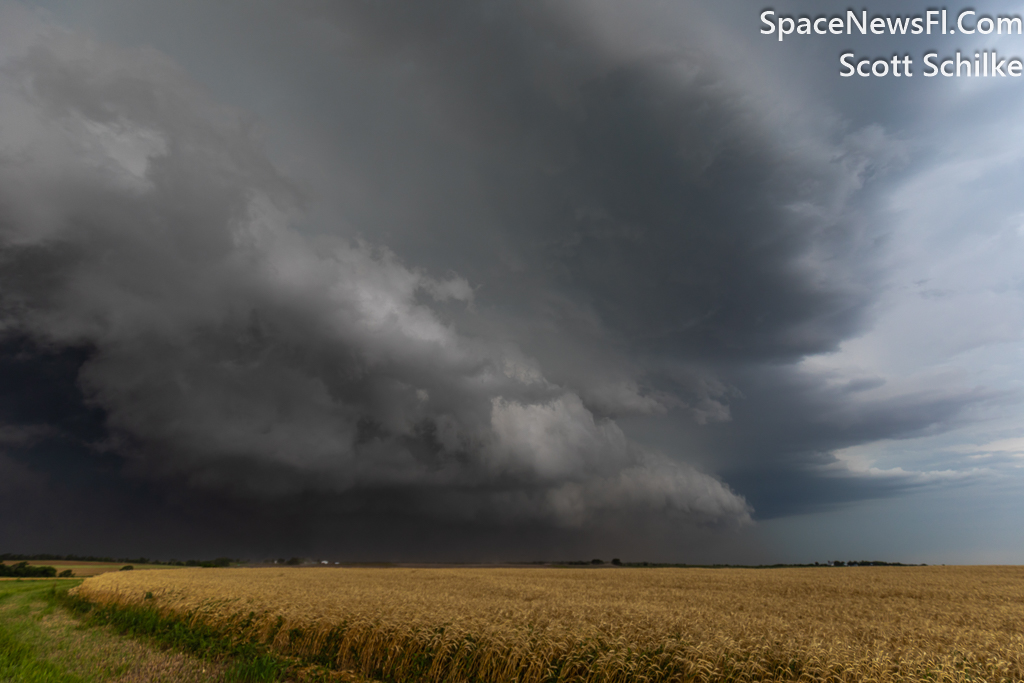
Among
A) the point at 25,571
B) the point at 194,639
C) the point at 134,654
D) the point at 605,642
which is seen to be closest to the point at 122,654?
the point at 134,654

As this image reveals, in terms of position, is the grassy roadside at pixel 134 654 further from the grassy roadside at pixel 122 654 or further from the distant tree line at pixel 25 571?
the distant tree line at pixel 25 571

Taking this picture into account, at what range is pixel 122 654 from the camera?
16.0 metres

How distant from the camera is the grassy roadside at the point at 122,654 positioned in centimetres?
1296

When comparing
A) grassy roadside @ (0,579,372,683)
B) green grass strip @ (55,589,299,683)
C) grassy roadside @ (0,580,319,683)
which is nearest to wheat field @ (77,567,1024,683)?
green grass strip @ (55,589,299,683)

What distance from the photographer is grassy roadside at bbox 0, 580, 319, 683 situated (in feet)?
42.5

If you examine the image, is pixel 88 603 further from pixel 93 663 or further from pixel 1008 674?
pixel 1008 674

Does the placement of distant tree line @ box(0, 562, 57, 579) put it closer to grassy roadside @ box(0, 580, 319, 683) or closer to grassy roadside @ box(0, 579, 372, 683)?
grassy roadside @ box(0, 580, 319, 683)

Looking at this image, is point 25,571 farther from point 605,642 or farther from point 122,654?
point 605,642

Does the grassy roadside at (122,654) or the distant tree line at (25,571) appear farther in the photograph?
the distant tree line at (25,571)

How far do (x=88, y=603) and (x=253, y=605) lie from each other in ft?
64.4

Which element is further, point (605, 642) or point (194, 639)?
point (194, 639)

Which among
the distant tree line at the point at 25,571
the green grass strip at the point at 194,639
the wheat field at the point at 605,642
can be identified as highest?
the wheat field at the point at 605,642

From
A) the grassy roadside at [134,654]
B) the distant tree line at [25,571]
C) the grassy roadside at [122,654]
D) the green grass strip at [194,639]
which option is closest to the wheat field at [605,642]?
the green grass strip at [194,639]

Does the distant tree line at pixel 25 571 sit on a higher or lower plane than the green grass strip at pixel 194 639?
lower
